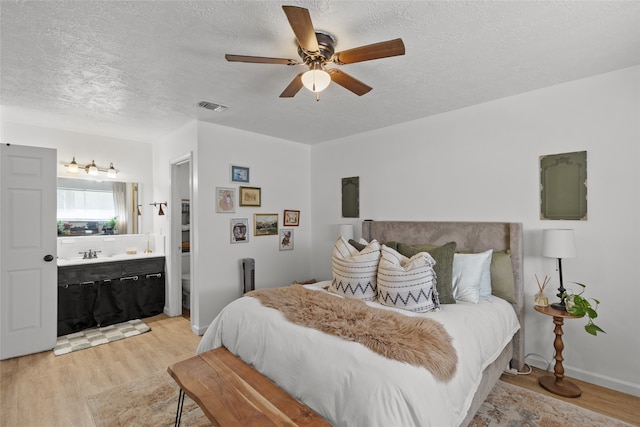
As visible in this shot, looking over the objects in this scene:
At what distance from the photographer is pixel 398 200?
389 centimetres

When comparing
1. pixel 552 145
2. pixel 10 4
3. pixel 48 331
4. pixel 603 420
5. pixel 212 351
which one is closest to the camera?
pixel 10 4

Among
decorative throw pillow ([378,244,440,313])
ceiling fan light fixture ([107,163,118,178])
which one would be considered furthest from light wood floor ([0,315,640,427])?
ceiling fan light fixture ([107,163,118,178])

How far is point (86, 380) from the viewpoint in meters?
2.67

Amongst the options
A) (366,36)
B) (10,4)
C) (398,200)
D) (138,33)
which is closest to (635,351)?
(398,200)

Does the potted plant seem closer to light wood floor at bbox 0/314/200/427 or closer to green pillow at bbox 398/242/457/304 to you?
green pillow at bbox 398/242/457/304

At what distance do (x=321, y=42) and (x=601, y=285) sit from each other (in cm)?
305

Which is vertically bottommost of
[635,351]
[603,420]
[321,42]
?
[603,420]

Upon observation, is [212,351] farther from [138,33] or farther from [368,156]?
[368,156]

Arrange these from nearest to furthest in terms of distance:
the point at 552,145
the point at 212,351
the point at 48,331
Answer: the point at 212,351
the point at 552,145
the point at 48,331

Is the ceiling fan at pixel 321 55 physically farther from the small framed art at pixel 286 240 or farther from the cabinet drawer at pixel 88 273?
the cabinet drawer at pixel 88 273

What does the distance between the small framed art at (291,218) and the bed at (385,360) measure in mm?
1902

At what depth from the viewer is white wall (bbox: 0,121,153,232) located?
12.4ft

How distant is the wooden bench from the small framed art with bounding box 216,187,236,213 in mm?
2123

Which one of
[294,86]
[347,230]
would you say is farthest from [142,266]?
[294,86]
